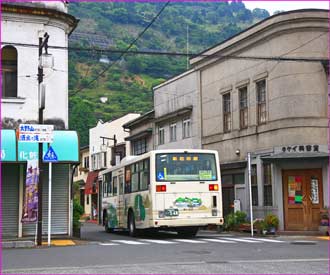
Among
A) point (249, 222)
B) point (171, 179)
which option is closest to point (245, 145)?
point (249, 222)

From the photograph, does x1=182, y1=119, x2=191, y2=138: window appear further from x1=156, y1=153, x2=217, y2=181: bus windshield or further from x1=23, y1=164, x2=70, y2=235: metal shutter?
x1=23, y1=164, x2=70, y2=235: metal shutter

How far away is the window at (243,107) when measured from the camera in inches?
1125

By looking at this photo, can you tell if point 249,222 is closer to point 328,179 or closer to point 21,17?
point 328,179

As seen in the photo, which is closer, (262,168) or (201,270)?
(201,270)

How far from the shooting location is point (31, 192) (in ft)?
63.3

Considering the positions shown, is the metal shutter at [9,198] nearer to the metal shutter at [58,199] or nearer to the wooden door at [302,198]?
the metal shutter at [58,199]

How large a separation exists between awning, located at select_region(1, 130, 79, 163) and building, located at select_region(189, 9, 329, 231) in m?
7.44

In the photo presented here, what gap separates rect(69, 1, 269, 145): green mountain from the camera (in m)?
41.0

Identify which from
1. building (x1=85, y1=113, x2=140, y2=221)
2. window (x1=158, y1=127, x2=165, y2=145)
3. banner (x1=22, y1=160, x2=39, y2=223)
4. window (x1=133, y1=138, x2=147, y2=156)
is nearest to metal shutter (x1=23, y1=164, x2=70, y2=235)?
banner (x1=22, y1=160, x2=39, y2=223)

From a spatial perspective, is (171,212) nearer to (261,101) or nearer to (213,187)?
(213,187)

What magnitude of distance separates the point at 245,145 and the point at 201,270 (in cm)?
1715

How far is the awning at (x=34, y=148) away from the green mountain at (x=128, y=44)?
5.33 meters

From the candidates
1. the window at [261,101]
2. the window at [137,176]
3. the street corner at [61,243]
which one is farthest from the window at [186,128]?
the street corner at [61,243]

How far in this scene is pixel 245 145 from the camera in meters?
28.2
